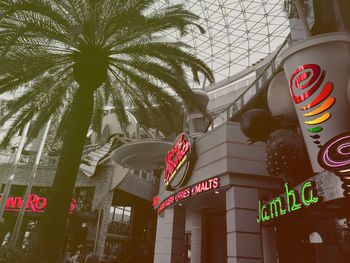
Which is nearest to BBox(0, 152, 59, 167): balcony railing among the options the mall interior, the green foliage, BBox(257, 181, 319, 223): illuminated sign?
the mall interior

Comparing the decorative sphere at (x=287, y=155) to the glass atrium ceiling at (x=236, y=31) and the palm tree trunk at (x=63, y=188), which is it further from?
the glass atrium ceiling at (x=236, y=31)

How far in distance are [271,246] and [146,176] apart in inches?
959

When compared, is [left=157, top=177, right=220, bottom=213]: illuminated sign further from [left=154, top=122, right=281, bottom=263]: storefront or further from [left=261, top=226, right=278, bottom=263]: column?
[left=261, top=226, right=278, bottom=263]: column

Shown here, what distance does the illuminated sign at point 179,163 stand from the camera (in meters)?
11.2

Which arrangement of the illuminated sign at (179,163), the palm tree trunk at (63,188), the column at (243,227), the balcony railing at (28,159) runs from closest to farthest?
the palm tree trunk at (63,188), the column at (243,227), the illuminated sign at (179,163), the balcony railing at (28,159)

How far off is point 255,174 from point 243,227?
1733 mm

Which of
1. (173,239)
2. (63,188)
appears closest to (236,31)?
(173,239)

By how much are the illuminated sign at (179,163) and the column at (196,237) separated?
2.92m

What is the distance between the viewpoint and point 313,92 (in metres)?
4.28

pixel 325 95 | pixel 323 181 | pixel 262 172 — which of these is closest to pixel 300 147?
pixel 323 181

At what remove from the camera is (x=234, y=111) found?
44.7 ft

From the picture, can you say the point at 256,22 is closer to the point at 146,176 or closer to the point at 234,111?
the point at 146,176

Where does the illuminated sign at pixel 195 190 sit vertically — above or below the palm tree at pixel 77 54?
below

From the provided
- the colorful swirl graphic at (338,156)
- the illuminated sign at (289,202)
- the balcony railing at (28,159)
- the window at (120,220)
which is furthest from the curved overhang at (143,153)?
the balcony railing at (28,159)
